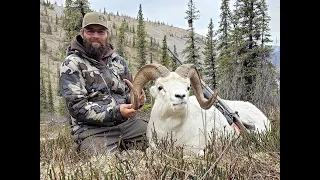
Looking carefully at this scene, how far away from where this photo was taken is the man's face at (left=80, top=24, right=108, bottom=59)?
480cm

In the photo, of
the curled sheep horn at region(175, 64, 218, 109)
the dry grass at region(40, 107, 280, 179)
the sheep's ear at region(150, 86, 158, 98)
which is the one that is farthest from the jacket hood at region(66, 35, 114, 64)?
the dry grass at region(40, 107, 280, 179)

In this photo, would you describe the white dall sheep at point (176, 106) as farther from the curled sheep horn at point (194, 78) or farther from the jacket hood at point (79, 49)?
the jacket hood at point (79, 49)

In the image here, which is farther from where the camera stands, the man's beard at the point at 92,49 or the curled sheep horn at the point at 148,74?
the curled sheep horn at the point at 148,74

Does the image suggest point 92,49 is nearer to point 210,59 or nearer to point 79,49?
point 79,49

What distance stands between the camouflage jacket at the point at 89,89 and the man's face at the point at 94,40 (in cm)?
7

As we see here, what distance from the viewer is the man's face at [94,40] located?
4801 millimetres

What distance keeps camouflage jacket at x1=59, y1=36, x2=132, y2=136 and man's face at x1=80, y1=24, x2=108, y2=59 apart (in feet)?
0.23

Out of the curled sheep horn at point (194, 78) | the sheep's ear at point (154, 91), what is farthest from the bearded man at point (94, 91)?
the curled sheep horn at point (194, 78)

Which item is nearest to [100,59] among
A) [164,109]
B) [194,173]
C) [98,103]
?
[98,103]

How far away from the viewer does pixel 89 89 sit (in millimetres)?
4809

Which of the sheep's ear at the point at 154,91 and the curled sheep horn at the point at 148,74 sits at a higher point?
the curled sheep horn at the point at 148,74
